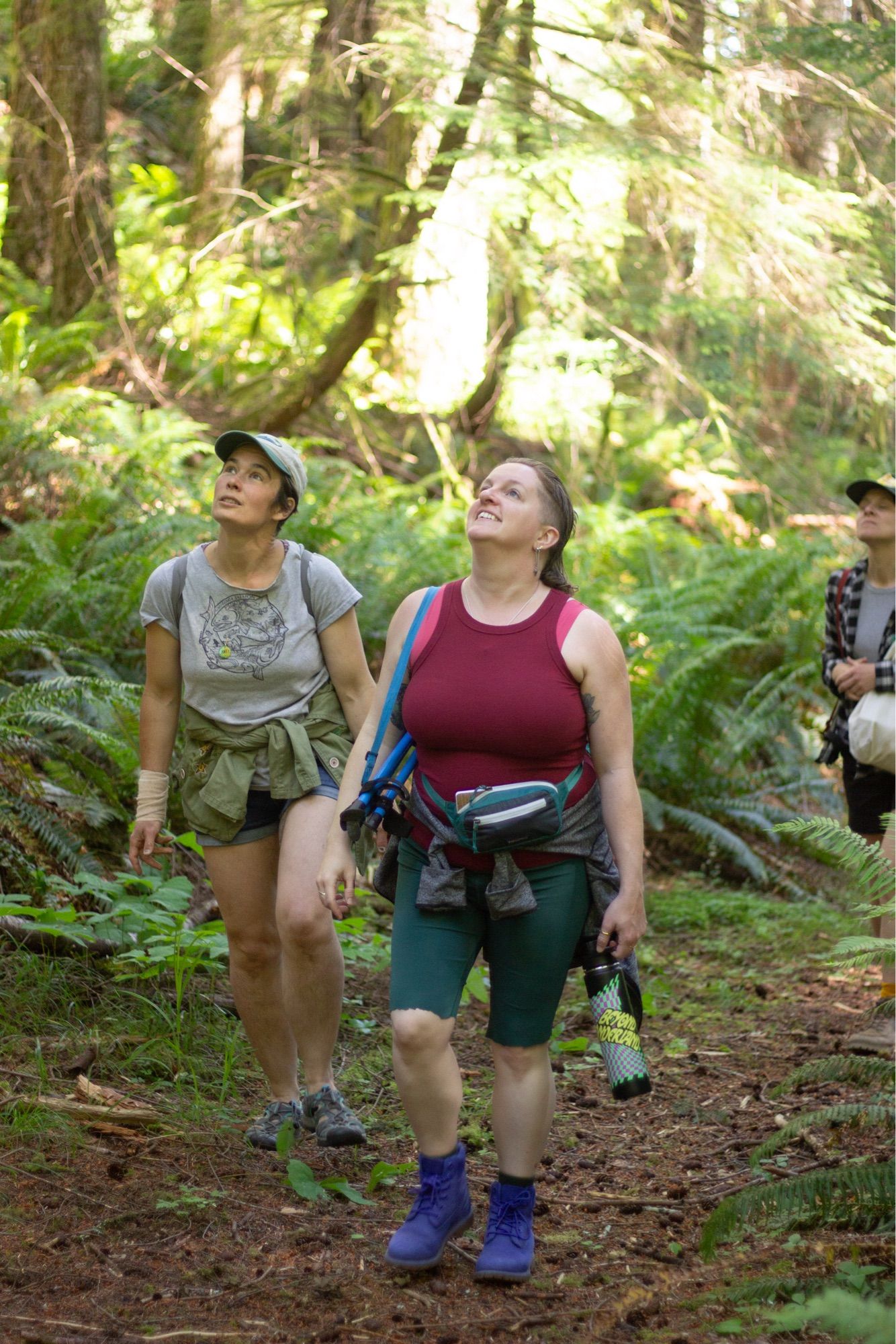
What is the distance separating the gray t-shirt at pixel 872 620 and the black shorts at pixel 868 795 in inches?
16.3

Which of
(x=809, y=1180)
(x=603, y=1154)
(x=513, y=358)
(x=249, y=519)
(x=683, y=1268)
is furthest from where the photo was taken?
(x=513, y=358)

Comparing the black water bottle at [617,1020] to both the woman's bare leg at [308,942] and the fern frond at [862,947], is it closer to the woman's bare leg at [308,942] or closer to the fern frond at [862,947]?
the fern frond at [862,947]

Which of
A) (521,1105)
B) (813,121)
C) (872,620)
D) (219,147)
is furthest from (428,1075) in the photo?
(813,121)

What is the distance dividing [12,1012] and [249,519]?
6.15 ft

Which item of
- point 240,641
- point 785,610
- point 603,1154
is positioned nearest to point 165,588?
point 240,641

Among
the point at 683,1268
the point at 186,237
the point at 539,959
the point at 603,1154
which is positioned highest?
the point at 186,237

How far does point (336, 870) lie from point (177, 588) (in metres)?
1.08

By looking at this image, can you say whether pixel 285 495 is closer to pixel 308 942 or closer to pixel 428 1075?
pixel 308 942

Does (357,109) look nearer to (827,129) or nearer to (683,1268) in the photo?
(827,129)

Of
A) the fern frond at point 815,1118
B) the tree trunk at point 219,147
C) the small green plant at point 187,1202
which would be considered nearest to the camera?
the fern frond at point 815,1118

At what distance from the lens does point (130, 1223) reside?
3.14m

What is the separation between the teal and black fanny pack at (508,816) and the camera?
276 cm

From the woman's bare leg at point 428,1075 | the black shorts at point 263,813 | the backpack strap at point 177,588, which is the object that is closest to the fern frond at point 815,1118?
the woman's bare leg at point 428,1075

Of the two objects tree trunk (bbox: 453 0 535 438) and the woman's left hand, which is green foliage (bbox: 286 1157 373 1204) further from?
tree trunk (bbox: 453 0 535 438)
